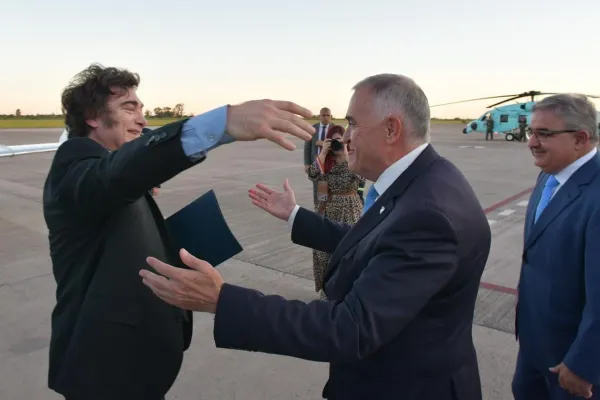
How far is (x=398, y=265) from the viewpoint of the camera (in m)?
1.18

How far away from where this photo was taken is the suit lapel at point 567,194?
202 centimetres

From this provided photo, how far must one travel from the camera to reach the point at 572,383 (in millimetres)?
1879

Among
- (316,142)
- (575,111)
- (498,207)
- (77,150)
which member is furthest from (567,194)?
(498,207)

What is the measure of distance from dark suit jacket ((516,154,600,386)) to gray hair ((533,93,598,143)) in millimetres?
169

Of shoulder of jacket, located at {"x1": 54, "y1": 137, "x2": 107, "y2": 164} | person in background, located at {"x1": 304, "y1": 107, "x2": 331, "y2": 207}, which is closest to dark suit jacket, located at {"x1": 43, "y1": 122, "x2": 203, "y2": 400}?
shoulder of jacket, located at {"x1": 54, "y1": 137, "x2": 107, "y2": 164}

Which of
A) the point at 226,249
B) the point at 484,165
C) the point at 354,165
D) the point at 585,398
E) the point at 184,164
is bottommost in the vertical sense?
the point at 484,165

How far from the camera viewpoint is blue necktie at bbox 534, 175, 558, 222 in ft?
7.59

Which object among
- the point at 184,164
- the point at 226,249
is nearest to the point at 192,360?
the point at 226,249

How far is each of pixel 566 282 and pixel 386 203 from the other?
113 cm

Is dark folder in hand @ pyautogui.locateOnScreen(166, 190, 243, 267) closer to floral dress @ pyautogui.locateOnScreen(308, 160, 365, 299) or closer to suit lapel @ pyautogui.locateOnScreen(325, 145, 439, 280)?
suit lapel @ pyautogui.locateOnScreen(325, 145, 439, 280)

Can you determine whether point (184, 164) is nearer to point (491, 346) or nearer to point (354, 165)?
point (354, 165)

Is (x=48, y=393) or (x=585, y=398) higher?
(x=585, y=398)

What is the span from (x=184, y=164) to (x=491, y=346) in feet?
10.9

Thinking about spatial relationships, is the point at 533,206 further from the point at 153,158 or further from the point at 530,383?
the point at 153,158
